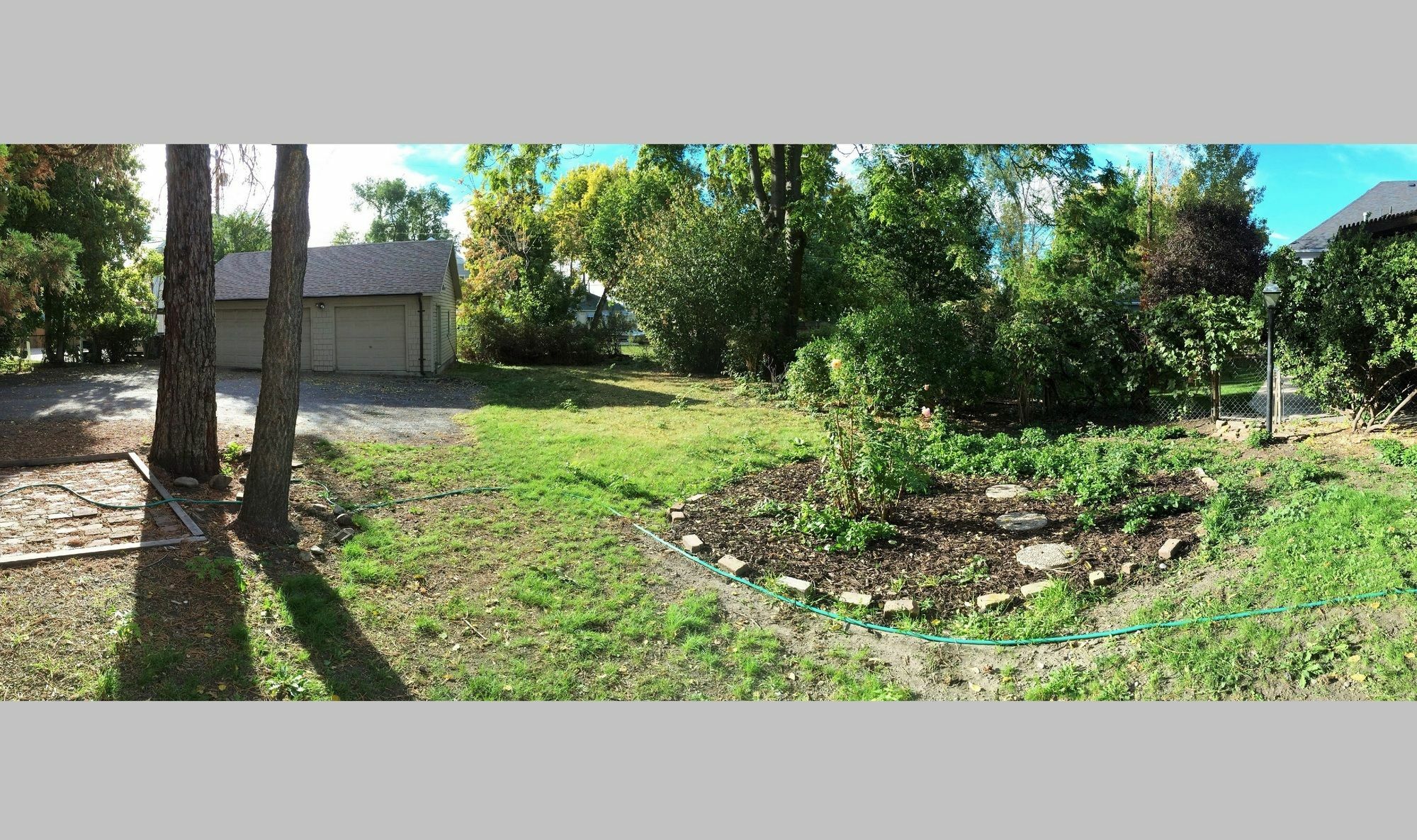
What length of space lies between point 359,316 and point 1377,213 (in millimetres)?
23488

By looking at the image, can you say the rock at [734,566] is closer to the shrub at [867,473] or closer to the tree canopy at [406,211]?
the shrub at [867,473]

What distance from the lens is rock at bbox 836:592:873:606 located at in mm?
4883

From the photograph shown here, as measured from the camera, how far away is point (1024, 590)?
5.00 meters

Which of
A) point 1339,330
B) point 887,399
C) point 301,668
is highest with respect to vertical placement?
point 1339,330

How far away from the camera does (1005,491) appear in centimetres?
715

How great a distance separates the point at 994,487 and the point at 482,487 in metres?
4.48

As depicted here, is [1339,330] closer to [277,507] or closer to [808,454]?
[808,454]

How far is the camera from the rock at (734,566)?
5402 mm

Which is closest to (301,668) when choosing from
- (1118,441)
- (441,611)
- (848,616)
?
(441,611)

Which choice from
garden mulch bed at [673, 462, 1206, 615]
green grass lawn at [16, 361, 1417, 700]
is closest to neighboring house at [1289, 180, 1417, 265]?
garden mulch bed at [673, 462, 1206, 615]

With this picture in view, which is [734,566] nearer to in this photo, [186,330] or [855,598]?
[855,598]

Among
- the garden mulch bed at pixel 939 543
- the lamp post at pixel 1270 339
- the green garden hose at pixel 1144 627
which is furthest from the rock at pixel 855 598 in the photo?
the lamp post at pixel 1270 339

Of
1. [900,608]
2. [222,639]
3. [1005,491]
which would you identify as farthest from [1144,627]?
[222,639]

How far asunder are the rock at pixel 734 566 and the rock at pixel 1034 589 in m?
1.72
